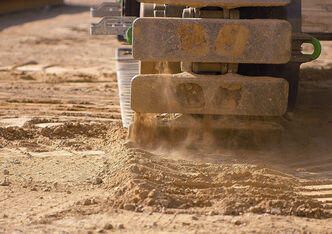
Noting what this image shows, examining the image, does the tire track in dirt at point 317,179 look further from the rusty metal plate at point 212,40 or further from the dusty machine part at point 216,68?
the rusty metal plate at point 212,40

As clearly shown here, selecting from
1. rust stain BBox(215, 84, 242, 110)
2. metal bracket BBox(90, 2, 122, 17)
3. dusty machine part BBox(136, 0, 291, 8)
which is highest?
dusty machine part BBox(136, 0, 291, 8)

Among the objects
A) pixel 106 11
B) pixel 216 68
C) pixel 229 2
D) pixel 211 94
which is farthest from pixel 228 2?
pixel 106 11

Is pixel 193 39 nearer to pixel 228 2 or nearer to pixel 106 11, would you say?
pixel 228 2

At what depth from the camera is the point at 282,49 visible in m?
3.59

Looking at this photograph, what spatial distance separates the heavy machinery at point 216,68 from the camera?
356cm

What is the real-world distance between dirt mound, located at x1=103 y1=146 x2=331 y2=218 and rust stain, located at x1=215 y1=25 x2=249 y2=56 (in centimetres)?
70

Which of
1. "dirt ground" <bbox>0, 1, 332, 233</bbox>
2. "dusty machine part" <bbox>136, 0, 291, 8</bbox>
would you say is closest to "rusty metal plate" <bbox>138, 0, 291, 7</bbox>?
"dusty machine part" <bbox>136, 0, 291, 8</bbox>

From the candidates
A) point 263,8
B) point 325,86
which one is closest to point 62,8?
point 325,86

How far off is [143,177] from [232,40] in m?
1.07

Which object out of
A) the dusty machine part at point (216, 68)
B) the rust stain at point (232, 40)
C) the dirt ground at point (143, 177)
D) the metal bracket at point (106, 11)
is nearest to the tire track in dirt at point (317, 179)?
the dirt ground at point (143, 177)

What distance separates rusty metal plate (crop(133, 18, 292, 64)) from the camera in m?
3.54

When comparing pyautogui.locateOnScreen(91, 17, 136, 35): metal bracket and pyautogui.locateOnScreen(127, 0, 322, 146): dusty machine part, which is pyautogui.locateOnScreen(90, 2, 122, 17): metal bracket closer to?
pyautogui.locateOnScreen(91, 17, 136, 35): metal bracket

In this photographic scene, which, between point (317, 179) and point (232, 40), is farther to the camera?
point (232, 40)

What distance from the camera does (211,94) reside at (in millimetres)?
3689
